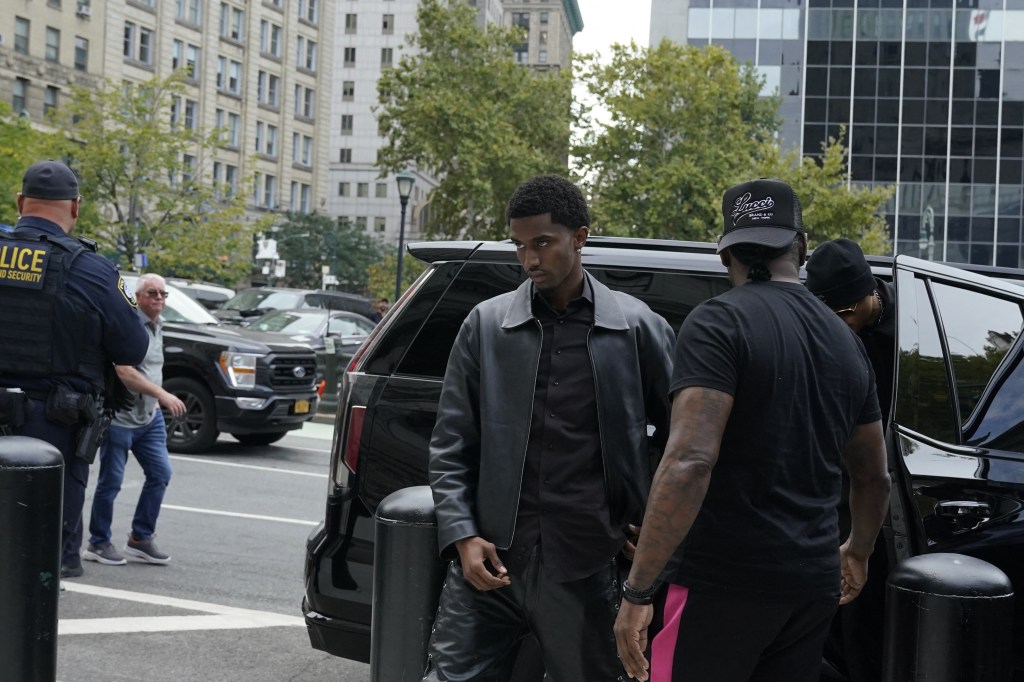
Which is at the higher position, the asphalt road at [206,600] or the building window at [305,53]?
the building window at [305,53]

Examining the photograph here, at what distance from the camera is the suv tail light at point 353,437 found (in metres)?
4.34

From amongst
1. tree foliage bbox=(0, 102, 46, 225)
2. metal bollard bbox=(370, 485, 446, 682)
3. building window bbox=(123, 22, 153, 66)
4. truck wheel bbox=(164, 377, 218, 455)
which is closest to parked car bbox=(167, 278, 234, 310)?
tree foliage bbox=(0, 102, 46, 225)

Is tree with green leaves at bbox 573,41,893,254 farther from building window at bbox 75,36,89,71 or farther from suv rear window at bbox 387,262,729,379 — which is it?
suv rear window at bbox 387,262,729,379

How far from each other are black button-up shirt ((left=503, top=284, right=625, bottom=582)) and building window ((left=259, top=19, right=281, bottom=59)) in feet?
261

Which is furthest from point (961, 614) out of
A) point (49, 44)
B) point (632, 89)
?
point (49, 44)

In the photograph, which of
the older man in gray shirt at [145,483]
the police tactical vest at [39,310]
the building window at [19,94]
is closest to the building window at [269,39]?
the building window at [19,94]

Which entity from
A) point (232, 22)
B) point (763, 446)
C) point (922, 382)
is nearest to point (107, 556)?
point (922, 382)

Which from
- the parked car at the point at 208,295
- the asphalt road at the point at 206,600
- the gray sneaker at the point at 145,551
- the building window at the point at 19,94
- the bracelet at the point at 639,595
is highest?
the building window at the point at 19,94

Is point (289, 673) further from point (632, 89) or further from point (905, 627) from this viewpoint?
point (632, 89)

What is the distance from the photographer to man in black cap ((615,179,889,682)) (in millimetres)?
2682

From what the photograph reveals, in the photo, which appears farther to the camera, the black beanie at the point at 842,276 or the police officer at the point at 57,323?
the police officer at the point at 57,323

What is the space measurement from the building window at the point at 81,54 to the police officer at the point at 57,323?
60.6 m

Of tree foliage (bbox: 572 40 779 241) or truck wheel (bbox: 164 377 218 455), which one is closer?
truck wheel (bbox: 164 377 218 455)

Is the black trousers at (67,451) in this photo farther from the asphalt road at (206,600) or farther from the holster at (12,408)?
the asphalt road at (206,600)
